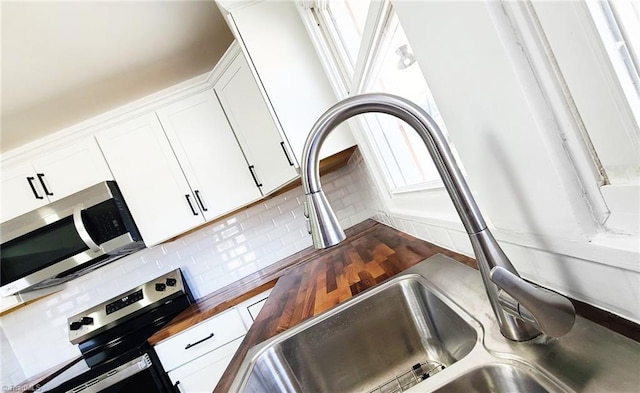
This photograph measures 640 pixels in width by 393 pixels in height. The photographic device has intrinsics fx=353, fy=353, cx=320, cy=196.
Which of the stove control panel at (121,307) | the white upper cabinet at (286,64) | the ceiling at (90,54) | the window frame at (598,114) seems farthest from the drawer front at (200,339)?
the window frame at (598,114)

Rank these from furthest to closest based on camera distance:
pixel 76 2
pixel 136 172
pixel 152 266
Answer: pixel 152 266 < pixel 136 172 < pixel 76 2

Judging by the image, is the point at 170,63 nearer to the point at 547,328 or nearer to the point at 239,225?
the point at 239,225

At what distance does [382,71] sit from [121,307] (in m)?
2.22

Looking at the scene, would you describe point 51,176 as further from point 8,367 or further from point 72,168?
point 8,367

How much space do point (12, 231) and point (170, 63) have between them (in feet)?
4.49

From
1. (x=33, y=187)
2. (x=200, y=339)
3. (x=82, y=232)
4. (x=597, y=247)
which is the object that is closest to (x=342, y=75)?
(x=597, y=247)

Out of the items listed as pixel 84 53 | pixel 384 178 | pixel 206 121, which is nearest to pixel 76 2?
pixel 84 53

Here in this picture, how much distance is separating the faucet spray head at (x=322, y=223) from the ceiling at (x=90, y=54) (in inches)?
55.6

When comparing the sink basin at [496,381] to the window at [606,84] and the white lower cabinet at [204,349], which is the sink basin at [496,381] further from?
the white lower cabinet at [204,349]

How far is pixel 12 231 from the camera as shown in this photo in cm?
209

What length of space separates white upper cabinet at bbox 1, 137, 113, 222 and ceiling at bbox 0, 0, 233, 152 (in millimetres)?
155

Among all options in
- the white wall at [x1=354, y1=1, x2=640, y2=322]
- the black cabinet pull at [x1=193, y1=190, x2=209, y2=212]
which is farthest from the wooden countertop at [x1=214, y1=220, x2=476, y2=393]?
the black cabinet pull at [x1=193, y1=190, x2=209, y2=212]

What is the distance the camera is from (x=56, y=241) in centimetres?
210

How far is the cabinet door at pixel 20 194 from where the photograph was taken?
2.21m
